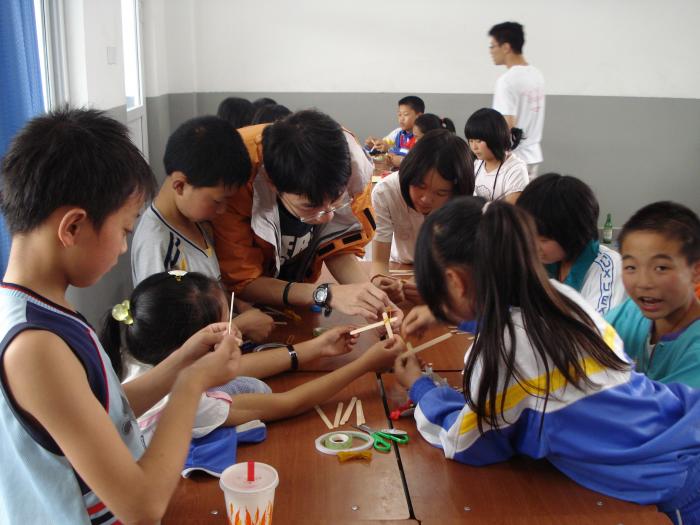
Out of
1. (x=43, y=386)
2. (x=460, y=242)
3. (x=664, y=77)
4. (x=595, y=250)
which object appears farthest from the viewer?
(x=664, y=77)

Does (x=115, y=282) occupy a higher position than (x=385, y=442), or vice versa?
(x=385, y=442)

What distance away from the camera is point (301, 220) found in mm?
2072

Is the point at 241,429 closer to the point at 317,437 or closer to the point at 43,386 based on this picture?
the point at 317,437

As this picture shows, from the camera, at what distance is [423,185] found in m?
2.43

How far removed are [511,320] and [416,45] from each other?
6238 mm

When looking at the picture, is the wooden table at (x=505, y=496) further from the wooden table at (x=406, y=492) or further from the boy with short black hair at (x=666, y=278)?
the boy with short black hair at (x=666, y=278)

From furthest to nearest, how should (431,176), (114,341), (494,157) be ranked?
(494,157), (431,176), (114,341)

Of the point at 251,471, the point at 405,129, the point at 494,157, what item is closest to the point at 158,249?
the point at 251,471

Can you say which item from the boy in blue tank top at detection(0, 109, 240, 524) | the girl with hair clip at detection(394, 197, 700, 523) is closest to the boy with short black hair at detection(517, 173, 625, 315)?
the girl with hair clip at detection(394, 197, 700, 523)

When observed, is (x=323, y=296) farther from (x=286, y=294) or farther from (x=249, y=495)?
(x=249, y=495)

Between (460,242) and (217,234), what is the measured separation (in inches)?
41.5

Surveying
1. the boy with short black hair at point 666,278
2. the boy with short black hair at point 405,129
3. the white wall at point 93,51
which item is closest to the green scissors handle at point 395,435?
the boy with short black hair at point 666,278

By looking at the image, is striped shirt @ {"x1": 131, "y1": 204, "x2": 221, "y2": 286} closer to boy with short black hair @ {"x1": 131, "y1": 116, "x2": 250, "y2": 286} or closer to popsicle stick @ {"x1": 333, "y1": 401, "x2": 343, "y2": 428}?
boy with short black hair @ {"x1": 131, "y1": 116, "x2": 250, "y2": 286}

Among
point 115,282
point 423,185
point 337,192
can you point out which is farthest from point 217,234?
point 115,282
